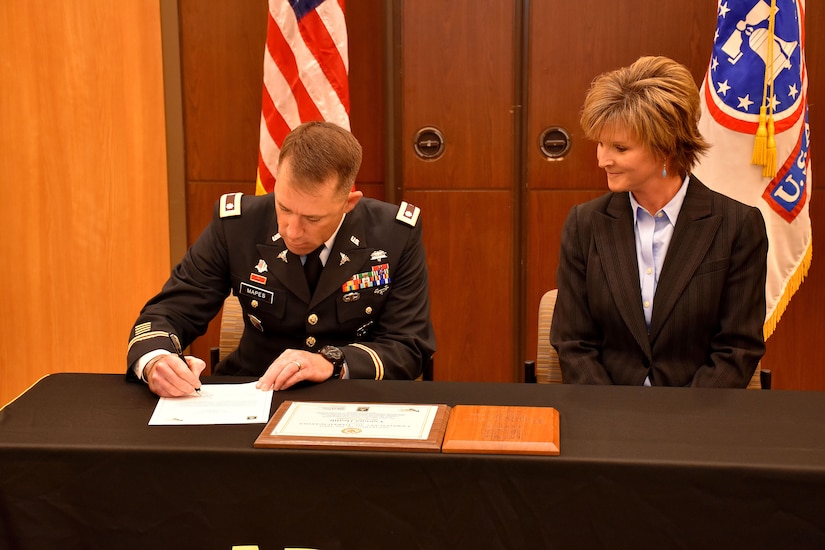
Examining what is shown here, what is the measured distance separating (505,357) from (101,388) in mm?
2322

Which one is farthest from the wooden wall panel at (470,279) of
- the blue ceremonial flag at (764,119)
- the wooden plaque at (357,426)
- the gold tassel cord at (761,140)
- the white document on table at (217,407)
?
the wooden plaque at (357,426)

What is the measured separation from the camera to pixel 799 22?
124 inches

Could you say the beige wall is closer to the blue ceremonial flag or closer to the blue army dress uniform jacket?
the blue army dress uniform jacket

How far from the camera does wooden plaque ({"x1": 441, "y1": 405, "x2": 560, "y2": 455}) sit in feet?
4.89

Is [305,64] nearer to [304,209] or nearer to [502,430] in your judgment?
[304,209]

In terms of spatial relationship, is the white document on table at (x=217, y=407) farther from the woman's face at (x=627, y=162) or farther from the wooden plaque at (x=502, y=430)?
the woman's face at (x=627, y=162)

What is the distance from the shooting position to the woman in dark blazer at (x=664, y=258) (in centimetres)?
221

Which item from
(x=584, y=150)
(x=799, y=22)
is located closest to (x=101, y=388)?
(x=584, y=150)

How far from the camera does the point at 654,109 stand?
2195 mm

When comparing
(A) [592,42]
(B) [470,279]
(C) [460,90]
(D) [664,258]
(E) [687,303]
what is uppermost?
(A) [592,42]

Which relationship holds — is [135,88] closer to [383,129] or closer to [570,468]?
[383,129]

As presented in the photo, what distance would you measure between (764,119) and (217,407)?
7.39ft

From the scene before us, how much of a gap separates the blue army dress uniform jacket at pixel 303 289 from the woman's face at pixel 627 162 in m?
0.55

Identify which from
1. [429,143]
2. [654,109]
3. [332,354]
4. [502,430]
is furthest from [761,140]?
[502,430]
